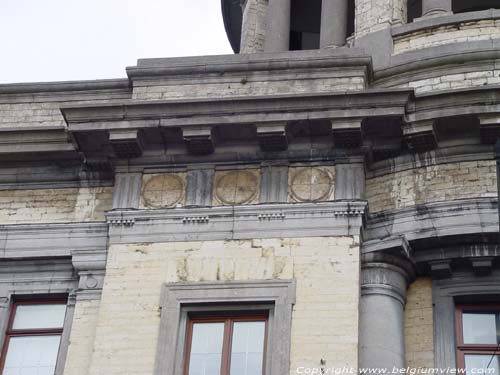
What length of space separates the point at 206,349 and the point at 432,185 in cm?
409

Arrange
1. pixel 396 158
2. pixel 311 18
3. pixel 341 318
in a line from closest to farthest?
pixel 341 318 < pixel 396 158 < pixel 311 18

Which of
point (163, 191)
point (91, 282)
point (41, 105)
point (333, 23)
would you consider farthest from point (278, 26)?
point (91, 282)

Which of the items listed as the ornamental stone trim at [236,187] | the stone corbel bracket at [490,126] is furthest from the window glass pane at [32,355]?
the stone corbel bracket at [490,126]

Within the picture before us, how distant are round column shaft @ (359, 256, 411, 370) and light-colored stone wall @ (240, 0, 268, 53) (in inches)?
409

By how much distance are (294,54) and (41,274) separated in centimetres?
524

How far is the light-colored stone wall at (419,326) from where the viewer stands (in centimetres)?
1830

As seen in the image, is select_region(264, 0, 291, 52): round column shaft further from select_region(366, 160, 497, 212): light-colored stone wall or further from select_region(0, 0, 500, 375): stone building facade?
select_region(366, 160, 497, 212): light-colored stone wall

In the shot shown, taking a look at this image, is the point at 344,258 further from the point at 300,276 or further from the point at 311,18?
the point at 311,18

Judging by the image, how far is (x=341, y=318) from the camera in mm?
17875

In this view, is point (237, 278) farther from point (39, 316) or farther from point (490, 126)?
point (490, 126)

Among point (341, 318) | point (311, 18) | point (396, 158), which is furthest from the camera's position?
point (311, 18)

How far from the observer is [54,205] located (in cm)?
2036

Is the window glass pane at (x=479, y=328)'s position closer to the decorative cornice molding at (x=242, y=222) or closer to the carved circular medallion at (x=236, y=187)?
the decorative cornice molding at (x=242, y=222)

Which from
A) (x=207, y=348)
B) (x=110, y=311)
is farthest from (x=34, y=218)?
(x=207, y=348)
